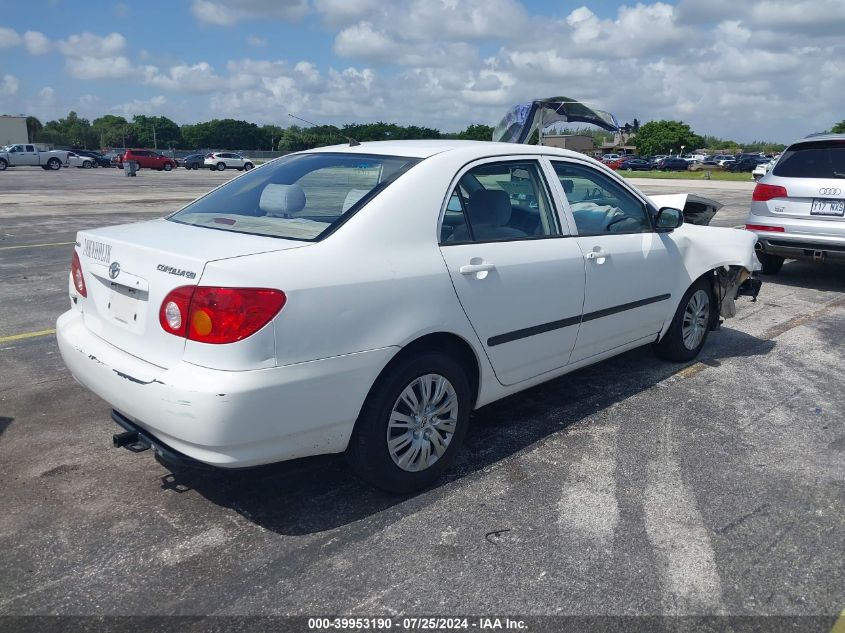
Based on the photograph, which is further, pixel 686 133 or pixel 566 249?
pixel 686 133

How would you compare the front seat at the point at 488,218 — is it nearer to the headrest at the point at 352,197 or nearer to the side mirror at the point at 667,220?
the headrest at the point at 352,197

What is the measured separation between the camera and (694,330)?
5.46 metres

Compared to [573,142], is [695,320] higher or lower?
lower

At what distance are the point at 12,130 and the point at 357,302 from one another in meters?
75.8

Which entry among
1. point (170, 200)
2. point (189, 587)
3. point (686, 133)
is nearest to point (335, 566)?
point (189, 587)

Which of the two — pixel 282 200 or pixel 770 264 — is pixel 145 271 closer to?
pixel 282 200

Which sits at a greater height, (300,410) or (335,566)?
(300,410)

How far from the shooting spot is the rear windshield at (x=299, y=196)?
3330mm

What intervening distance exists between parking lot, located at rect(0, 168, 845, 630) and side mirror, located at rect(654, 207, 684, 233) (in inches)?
43.4

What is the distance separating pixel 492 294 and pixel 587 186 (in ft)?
4.37

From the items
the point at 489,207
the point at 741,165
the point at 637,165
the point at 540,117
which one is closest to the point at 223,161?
the point at 637,165

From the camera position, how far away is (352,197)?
3.43 meters

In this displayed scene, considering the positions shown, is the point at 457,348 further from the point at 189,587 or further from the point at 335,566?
the point at 189,587

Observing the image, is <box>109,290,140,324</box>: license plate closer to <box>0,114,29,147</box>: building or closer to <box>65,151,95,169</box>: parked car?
<box>65,151,95,169</box>: parked car
